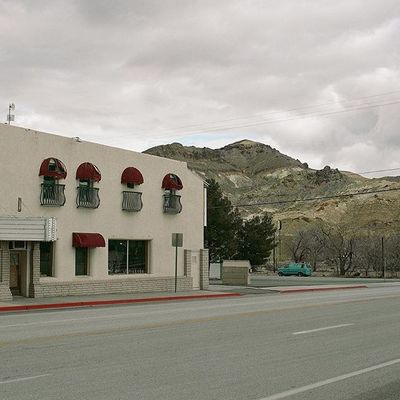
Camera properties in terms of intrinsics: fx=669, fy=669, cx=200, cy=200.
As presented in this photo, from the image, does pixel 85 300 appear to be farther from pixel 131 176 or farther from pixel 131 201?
pixel 131 176

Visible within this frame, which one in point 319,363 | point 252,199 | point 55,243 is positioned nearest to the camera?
point 319,363

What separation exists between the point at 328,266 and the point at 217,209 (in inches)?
1719

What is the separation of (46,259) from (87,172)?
13.1 ft

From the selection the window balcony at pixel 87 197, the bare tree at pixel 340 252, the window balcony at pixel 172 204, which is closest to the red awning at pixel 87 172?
the window balcony at pixel 87 197

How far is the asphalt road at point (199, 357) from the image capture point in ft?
28.3

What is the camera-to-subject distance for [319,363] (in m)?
10.9

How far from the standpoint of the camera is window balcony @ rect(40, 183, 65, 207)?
26.3m

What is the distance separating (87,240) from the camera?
91.0ft

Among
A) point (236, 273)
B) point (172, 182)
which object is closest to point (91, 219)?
point (172, 182)

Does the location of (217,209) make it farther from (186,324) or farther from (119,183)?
(186,324)

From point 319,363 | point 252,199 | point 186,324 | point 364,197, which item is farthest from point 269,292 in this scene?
point 252,199

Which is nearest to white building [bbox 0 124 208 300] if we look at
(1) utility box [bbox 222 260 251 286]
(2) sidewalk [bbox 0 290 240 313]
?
(2) sidewalk [bbox 0 290 240 313]

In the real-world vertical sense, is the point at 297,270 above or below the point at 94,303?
below

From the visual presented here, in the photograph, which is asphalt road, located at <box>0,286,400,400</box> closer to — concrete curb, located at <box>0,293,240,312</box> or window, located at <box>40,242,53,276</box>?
concrete curb, located at <box>0,293,240,312</box>
